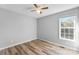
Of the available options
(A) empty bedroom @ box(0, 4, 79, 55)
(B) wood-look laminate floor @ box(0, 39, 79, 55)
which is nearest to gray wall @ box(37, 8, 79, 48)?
(A) empty bedroom @ box(0, 4, 79, 55)

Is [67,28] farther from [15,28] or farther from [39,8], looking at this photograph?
[15,28]

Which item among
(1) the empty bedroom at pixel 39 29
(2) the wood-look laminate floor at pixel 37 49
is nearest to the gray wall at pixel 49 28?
(1) the empty bedroom at pixel 39 29

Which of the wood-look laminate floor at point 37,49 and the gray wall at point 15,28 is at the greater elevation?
the gray wall at point 15,28

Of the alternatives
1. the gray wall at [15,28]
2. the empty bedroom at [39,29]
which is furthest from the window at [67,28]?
the gray wall at [15,28]

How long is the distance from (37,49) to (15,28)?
0.59m

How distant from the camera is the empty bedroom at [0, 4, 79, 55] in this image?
5.00 feet

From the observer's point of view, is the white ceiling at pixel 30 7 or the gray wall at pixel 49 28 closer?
the white ceiling at pixel 30 7

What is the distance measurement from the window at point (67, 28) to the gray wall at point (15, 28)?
54 cm

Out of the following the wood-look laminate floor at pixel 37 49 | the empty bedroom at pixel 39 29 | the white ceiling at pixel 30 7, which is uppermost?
the white ceiling at pixel 30 7

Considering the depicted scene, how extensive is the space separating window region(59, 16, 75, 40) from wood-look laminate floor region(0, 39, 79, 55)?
9.5 inches

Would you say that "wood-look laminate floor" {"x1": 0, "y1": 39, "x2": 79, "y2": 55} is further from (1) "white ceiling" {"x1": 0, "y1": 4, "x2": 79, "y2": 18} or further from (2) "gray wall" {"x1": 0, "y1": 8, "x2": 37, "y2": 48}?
(1) "white ceiling" {"x1": 0, "y1": 4, "x2": 79, "y2": 18}

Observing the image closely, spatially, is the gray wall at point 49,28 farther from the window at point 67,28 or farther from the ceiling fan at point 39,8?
the ceiling fan at point 39,8

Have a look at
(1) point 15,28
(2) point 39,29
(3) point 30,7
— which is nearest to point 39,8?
(3) point 30,7

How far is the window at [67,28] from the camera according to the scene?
60.7 inches
